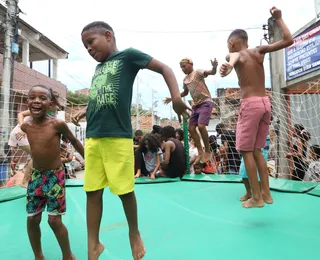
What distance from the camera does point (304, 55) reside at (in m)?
4.46

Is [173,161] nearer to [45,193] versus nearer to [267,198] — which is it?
[267,198]

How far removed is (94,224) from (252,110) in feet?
4.86

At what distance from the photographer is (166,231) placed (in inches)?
76.8

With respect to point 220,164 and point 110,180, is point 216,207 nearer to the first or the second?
point 110,180

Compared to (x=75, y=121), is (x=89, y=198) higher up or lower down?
lower down

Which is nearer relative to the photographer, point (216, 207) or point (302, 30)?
point (216, 207)

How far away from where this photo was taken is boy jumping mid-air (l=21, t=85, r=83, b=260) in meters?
1.52

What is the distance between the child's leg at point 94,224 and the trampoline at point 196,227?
0.15 metres

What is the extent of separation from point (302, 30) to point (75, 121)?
451cm

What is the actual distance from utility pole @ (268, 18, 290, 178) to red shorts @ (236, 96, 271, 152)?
248 centimetres

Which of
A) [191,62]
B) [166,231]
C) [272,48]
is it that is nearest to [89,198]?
[166,231]

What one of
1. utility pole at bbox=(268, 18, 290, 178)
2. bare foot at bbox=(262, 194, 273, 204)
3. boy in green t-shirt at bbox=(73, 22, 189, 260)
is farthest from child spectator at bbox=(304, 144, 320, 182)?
boy in green t-shirt at bbox=(73, 22, 189, 260)

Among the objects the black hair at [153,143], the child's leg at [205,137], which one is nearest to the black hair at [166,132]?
the black hair at [153,143]

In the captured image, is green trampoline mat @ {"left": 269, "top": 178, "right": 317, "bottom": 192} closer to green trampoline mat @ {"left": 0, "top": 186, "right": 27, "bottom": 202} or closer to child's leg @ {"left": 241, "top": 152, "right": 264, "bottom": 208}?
child's leg @ {"left": 241, "top": 152, "right": 264, "bottom": 208}
